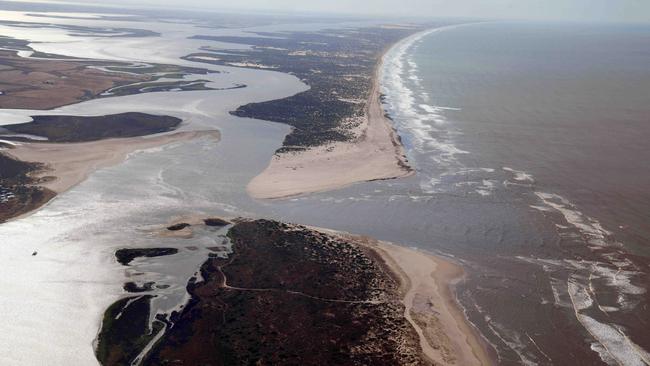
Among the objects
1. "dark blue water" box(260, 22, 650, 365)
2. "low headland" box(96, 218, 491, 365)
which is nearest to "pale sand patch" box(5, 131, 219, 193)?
"dark blue water" box(260, 22, 650, 365)

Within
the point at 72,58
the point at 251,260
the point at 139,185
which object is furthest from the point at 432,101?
the point at 72,58

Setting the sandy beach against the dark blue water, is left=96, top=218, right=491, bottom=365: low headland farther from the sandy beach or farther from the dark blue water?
the sandy beach

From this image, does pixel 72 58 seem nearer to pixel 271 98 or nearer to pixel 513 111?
pixel 271 98

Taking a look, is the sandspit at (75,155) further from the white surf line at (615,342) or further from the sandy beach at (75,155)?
the white surf line at (615,342)

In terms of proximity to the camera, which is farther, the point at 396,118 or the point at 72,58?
the point at 72,58

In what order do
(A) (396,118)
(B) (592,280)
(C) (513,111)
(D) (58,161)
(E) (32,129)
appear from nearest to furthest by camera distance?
(B) (592,280), (D) (58,161), (E) (32,129), (A) (396,118), (C) (513,111)

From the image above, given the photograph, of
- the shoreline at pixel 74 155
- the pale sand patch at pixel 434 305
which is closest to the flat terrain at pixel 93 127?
the shoreline at pixel 74 155
